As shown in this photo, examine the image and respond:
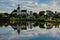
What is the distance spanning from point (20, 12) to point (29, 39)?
3679 cm

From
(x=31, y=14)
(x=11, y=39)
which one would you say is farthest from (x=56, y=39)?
(x=31, y=14)

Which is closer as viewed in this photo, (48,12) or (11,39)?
(11,39)

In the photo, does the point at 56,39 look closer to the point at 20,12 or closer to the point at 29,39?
the point at 29,39

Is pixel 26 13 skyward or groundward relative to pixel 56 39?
groundward

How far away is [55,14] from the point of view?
44188 millimetres

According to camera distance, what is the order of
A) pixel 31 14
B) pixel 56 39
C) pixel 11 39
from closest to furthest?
1. pixel 11 39
2. pixel 56 39
3. pixel 31 14

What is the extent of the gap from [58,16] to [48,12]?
107 inches

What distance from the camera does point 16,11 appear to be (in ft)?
159

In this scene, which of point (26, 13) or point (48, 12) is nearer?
point (48, 12)

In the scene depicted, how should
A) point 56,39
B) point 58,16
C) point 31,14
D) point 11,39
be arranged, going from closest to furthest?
point 11,39, point 56,39, point 58,16, point 31,14

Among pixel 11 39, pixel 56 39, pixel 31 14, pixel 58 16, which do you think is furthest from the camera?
pixel 31 14

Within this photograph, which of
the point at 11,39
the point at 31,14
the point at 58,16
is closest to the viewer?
the point at 11,39

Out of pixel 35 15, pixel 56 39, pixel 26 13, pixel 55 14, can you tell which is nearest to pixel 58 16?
pixel 55 14

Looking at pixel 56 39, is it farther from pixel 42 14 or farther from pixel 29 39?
pixel 42 14
